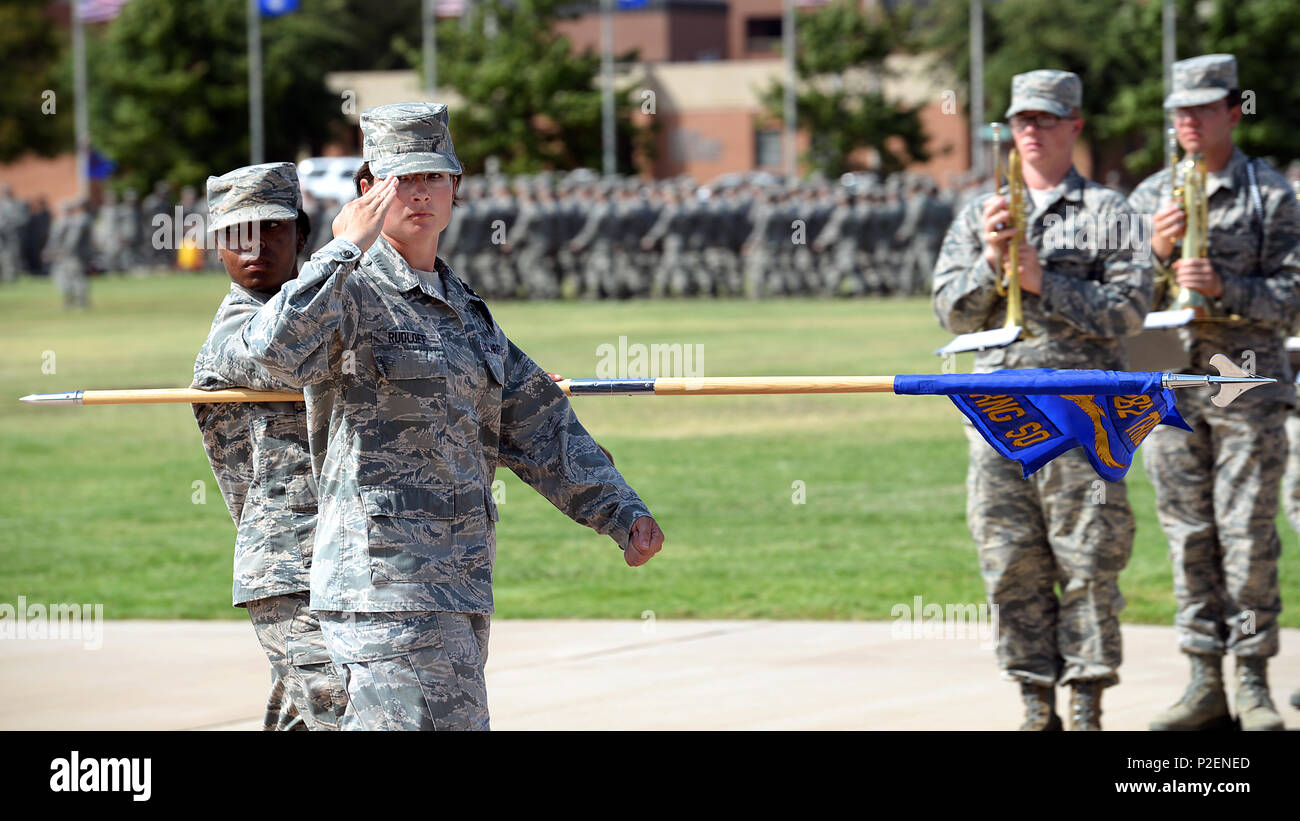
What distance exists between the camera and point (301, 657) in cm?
523

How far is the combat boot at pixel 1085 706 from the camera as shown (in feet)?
22.2

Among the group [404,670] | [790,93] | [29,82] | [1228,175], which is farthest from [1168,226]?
[29,82]

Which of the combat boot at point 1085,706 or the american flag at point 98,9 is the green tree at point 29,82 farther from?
the combat boot at point 1085,706

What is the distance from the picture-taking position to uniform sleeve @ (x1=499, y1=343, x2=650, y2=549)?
197 inches

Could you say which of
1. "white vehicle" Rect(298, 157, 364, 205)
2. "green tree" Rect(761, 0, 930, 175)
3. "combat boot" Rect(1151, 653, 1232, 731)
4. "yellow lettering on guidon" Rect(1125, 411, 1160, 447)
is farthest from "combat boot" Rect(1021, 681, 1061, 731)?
A: "green tree" Rect(761, 0, 930, 175)

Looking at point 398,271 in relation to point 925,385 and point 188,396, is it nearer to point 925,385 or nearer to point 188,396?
point 188,396

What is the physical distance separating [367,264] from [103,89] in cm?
6853

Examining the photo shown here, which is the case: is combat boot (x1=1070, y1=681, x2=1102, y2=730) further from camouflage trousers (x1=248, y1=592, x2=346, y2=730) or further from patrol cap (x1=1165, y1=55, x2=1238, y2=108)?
camouflage trousers (x1=248, y1=592, x2=346, y2=730)

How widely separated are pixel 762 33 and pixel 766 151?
14.7 metres

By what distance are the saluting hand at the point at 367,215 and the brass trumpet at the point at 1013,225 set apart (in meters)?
2.66

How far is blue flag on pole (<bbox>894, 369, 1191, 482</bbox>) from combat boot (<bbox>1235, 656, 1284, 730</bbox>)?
2.26 metres

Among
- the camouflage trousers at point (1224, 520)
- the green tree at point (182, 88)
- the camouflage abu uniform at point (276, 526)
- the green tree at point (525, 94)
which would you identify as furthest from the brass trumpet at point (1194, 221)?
the green tree at point (182, 88)
